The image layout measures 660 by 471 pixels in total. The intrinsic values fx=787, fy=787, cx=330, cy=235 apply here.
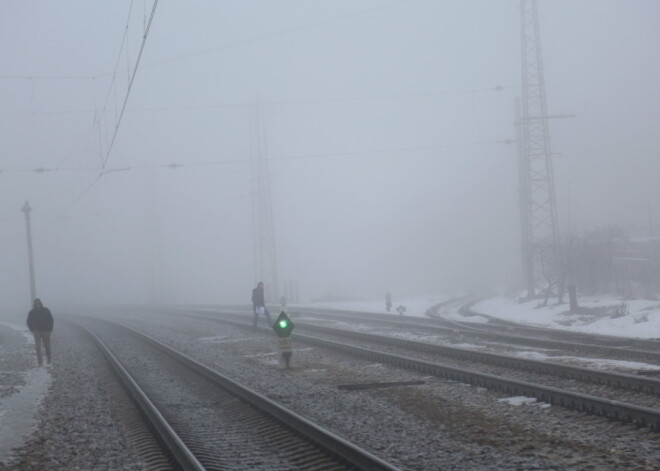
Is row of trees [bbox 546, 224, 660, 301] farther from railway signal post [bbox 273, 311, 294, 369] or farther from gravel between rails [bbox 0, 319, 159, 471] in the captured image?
gravel between rails [bbox 0, 319, 159, 471]

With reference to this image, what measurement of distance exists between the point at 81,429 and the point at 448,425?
5581 millimetres

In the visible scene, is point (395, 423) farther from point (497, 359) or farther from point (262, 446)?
point (497, 359)

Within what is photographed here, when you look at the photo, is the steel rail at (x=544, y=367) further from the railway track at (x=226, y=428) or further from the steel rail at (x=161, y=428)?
the steel rail at (x=161, y=428)

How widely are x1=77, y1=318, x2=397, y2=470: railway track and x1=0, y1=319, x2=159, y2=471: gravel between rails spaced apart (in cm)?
43

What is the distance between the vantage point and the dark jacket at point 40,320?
21.0 meters

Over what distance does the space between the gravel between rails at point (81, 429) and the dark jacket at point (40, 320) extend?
136 centimetres

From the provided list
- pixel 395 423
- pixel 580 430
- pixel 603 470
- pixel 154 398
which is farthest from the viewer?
pixel 154 398

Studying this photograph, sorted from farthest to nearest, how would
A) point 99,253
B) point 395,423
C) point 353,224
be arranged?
1. point 353,224
2. point 99,253
3. point 395,423

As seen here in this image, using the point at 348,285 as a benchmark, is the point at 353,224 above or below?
above

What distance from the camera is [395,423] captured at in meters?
10.9

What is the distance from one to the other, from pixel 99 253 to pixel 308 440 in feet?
381

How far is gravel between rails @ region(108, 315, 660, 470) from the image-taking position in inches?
333

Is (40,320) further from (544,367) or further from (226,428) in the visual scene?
(544,367)

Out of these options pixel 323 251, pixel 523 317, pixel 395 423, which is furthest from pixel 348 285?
pixel 395 423
